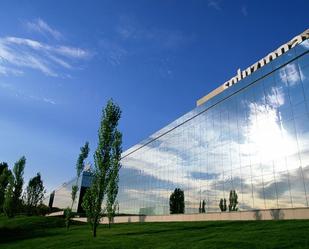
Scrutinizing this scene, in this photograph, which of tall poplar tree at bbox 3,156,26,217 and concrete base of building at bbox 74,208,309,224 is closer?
concrete base of building at bbox 74,208,309,224

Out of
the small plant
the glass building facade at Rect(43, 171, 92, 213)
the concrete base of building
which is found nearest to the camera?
the concrete base of building

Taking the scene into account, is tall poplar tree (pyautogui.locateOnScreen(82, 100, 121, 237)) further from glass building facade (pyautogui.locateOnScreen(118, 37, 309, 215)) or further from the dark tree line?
the dark tree line

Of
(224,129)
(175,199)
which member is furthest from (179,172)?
(224,129)

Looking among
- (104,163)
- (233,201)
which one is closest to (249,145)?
(233,201)

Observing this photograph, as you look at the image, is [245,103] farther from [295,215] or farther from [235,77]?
[235,77]

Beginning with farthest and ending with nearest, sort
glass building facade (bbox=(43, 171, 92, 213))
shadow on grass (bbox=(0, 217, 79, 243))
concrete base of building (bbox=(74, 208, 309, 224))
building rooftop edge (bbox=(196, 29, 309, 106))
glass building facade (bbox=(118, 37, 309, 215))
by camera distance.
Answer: glass building facade (bbox=(43, 171, 92, 213)), building rooftop edge (bbox=(196, 29, 309, 106)), shadow on grass (bbox=(0, 217, 79, 243)), glass building facade (bbox=(118, 37, 309, 215)), concrete base of building (bbox=(74, 208, 309, 224))

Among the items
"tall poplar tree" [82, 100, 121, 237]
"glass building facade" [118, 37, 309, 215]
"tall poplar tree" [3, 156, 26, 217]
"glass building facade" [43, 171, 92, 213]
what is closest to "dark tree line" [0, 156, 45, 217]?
"tall poplar tree" [3, 156, 26, 217]

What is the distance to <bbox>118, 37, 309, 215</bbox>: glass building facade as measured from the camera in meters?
27.0

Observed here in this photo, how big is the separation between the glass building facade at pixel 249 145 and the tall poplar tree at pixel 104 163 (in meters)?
12.2

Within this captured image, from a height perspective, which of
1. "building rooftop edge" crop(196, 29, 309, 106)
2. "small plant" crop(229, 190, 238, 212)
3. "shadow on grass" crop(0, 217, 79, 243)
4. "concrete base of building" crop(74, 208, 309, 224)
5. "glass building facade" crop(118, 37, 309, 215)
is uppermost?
"building rooftop edge" crop(196, 29, 309, 106)

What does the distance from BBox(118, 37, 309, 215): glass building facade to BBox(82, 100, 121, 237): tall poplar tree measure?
12.2 m

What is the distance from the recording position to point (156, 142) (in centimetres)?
5622

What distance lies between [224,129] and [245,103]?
14.1ft

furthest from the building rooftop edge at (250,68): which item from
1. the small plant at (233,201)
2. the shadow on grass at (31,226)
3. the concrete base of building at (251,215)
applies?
the shadow on grass at (31,226)
